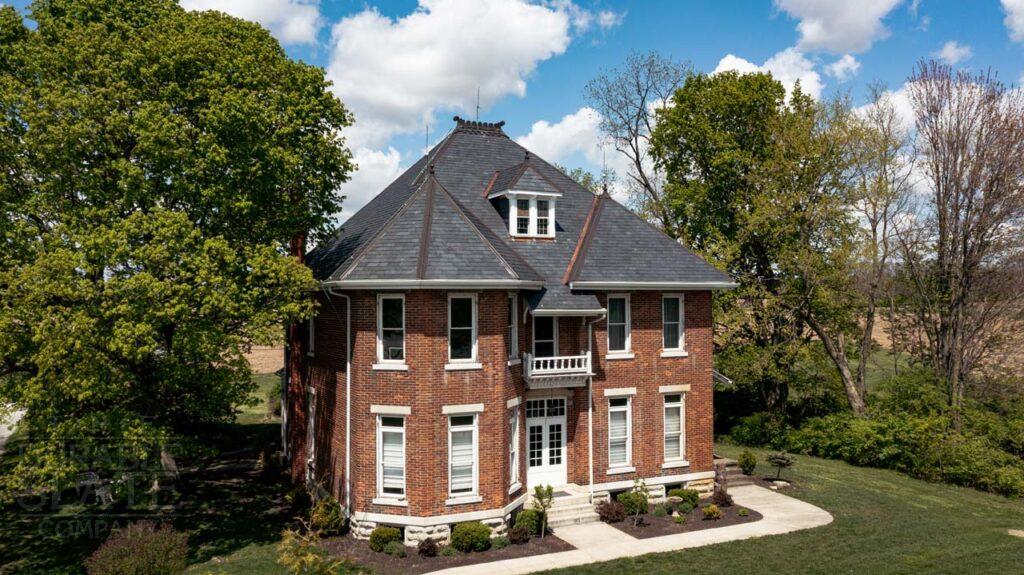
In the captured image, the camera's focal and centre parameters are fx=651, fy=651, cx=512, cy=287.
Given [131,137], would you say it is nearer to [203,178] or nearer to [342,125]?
[203,178]

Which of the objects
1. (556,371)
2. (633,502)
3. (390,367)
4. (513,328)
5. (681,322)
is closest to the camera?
(390,367)

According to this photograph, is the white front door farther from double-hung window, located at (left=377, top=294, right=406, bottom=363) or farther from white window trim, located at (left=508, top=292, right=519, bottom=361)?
→ double-hung window, located at (left=377, top=294, right=406, bottom=363)

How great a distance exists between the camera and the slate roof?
19.7 meters

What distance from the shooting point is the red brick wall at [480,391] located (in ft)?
62.8

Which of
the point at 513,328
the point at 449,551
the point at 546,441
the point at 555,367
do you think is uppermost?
the point at 513,328

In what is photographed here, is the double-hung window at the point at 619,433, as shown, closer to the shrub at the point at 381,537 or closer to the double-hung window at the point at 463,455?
the double-hung window at the point at 463,455

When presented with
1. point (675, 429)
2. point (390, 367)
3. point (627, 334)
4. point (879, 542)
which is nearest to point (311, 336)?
point (390, 367)

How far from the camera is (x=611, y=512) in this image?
71.6 feet

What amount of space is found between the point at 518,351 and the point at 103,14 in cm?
1659

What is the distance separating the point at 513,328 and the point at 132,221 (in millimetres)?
11269

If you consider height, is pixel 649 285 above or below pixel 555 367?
above

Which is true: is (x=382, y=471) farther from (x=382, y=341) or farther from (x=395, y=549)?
(x=382, y=341)

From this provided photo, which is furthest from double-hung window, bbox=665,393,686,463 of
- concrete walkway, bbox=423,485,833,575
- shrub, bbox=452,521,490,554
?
shrub, bbox=452,521,490,554

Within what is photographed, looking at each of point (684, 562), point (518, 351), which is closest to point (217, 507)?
point (518, 351)
